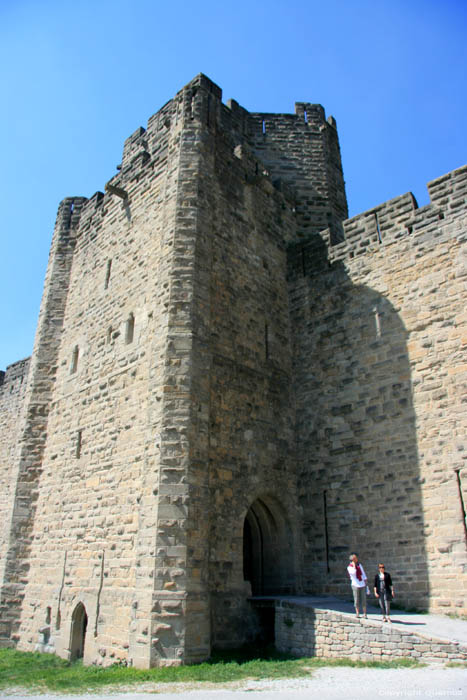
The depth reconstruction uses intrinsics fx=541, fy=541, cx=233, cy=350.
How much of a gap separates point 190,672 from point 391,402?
5.61 metres

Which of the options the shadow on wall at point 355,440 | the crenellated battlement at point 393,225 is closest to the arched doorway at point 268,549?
the shadow on wall at point 355,440

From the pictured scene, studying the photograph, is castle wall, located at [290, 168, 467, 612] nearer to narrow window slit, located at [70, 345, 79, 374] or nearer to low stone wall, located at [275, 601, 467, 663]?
low stone wall, located at [275, 601, 467, 663]

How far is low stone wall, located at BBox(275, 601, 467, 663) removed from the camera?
6328 millimetres

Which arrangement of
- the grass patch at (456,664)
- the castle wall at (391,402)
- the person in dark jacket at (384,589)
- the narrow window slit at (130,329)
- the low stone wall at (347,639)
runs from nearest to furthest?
the grass patch at (456,664) < the low stone wall at (347,639) < the person in dark jacket at (384,589) < the castle wall at (391,402) < the narrow window slit at (130,329)

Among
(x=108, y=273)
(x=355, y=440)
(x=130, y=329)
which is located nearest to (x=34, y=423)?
(x=130, y=329)

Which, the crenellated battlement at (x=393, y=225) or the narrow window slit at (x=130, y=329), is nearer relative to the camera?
the crenellated battlement at (x=393, y=225)

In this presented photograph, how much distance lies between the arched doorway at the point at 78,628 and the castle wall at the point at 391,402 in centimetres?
410

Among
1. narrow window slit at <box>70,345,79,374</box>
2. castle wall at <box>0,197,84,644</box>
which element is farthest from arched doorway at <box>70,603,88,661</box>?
narrow window slit at <box>70,345,79,374</box>

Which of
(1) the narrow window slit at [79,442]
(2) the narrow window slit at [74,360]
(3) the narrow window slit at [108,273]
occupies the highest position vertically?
(3) the narrow window slit at [108,273]

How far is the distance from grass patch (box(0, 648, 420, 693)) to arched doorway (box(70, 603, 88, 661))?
693 millimetres

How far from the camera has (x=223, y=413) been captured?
952cm

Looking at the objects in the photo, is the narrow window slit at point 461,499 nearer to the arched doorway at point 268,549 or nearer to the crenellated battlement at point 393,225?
the arched doorway at point 268,549

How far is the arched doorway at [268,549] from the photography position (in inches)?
399

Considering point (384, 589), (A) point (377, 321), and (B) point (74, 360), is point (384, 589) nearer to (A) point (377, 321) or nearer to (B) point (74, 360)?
(A) point (377, 321)
